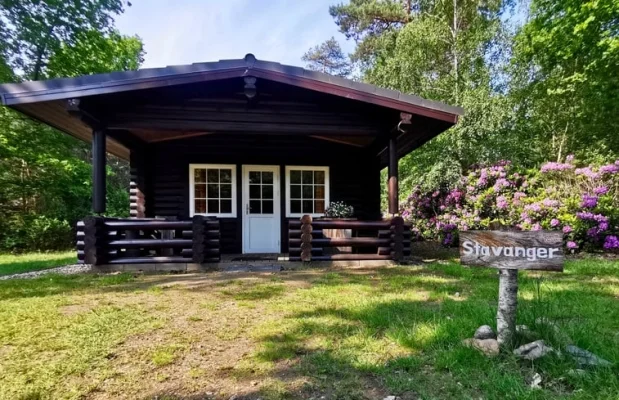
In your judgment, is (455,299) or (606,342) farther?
(455,299)

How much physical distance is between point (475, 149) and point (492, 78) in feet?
10.1

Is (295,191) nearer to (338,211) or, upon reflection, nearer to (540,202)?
(338,211)

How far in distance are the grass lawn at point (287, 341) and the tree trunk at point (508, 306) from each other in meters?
0.16

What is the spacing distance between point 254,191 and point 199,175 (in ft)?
4.02

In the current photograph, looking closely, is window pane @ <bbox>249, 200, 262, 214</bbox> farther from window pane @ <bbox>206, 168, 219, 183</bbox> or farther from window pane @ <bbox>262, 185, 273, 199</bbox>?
window pane @ <bbox>206, 168, 219, 183</bbox>

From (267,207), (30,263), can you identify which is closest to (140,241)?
(267,207)

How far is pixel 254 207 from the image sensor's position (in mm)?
7938

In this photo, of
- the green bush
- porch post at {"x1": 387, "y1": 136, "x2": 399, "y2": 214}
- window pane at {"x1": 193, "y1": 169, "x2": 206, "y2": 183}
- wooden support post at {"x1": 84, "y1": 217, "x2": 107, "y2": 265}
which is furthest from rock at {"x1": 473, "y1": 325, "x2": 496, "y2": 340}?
the green bush

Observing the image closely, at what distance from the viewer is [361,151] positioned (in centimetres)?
820

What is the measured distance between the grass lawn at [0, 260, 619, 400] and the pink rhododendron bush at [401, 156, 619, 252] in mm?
3474

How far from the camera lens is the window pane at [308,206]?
8062 mm

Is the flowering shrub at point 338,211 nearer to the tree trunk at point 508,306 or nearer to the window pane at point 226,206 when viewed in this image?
the window pane at point 226,206

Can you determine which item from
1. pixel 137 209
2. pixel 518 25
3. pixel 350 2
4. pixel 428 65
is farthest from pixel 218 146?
pixel 350 2

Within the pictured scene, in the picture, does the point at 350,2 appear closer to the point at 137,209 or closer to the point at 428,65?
the point at 428,65
